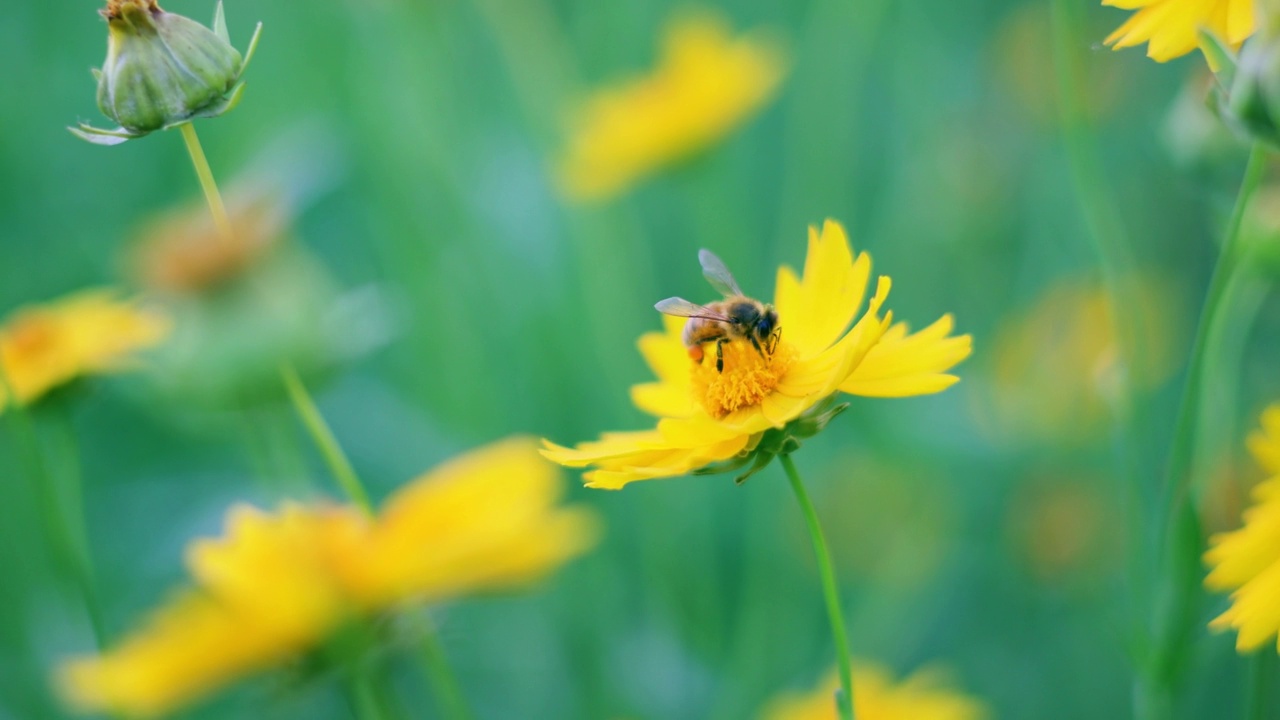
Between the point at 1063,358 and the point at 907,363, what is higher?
the point at 907,363

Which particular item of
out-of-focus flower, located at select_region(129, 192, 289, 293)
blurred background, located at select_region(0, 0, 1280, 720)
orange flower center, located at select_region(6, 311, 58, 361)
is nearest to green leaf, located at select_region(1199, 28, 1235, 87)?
blurred background, located at select_region(0, 0, 1280, 720)

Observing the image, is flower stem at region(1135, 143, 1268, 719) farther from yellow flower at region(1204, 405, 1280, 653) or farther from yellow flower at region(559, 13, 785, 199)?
yellow flower at region(559, 13, 785, 199)

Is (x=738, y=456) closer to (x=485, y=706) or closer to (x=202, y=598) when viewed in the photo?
Answer: (x=202, y=598)

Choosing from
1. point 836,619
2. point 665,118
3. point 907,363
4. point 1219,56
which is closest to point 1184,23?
point 1219,56

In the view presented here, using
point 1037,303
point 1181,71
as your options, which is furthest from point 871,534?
point 1181,71

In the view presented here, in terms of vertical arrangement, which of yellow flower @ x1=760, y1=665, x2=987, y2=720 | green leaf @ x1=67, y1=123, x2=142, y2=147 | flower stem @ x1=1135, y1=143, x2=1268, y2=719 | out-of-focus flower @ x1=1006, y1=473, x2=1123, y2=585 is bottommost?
out-of-focus flower @ x1=1006, y1=473, x2=1123, y2=585

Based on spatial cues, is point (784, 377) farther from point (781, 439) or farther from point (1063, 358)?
point (1063, 358)
